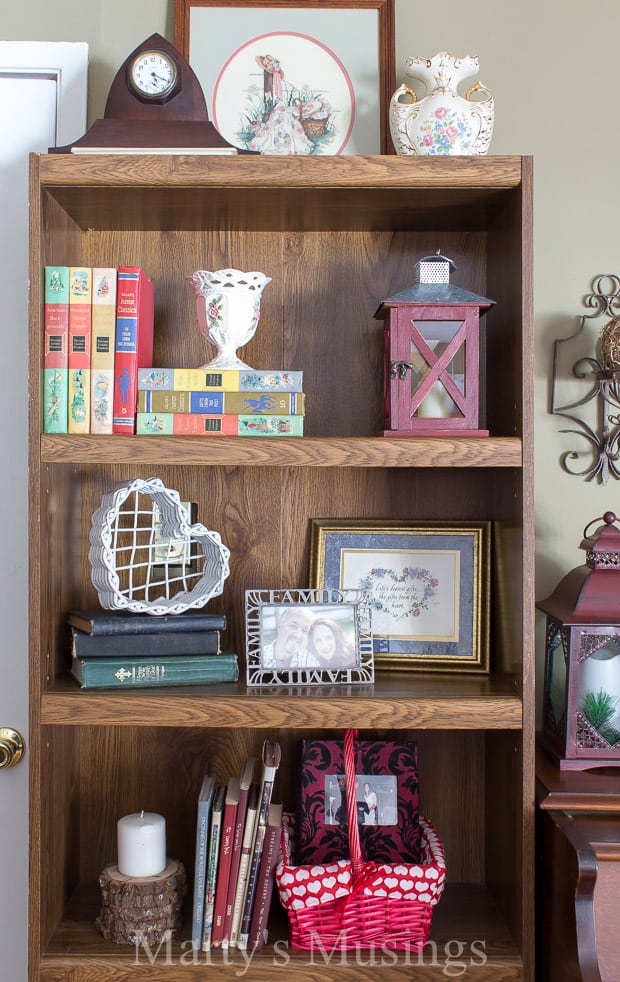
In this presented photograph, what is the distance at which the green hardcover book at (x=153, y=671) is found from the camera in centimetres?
135

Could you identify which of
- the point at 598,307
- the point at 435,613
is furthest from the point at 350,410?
the point at 598,307

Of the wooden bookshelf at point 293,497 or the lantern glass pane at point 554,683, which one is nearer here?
the wooden bookshelf at point 293,497

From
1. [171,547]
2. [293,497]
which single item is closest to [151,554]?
[171,547]

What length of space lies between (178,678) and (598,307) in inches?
39.8

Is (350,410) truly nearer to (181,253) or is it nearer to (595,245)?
(181,253)

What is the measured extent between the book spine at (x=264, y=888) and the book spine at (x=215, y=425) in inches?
24.6

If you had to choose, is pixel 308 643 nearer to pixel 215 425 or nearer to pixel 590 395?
pixel 215 425

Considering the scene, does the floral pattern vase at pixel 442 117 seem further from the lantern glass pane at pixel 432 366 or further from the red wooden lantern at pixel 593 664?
the red wooden lantern at pixel 593 664

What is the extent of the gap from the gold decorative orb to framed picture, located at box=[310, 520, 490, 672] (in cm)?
36

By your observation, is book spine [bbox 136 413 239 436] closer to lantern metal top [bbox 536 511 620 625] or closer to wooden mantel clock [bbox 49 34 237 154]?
wooden mantel clock [bbox 49 34 237 154]

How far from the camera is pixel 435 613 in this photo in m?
1.53

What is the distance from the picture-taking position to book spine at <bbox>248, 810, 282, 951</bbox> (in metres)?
1.35

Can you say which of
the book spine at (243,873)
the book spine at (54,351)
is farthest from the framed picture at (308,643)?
the book spine at (54,351)

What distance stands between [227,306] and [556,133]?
0.73 meters
